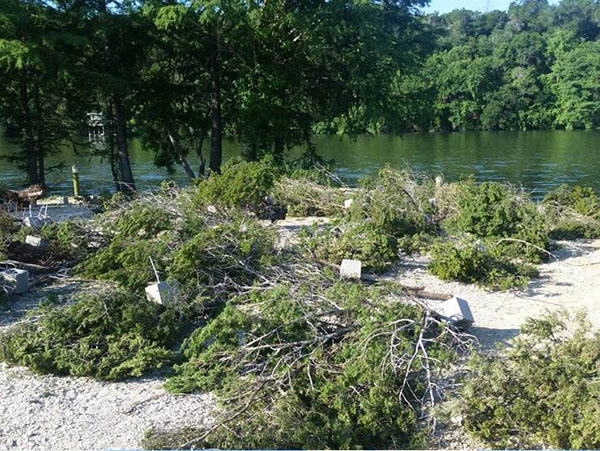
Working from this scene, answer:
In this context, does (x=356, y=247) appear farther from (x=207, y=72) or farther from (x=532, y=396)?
(x=207, y=72)

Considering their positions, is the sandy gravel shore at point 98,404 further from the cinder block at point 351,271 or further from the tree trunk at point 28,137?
the tree trunk at point 28,137

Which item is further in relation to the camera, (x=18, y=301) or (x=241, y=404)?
(x=18, y=301)

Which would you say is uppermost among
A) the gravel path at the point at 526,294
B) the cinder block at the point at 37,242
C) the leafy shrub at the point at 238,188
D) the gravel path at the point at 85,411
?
the leafy shrub at the point at 238,188

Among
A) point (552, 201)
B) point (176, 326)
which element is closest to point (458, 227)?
point (552, 201)

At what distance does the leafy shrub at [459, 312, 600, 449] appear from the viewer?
4.45 meters

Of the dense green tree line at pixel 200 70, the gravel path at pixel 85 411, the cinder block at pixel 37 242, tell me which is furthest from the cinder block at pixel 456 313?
the dense green tree line at pixel 200 70

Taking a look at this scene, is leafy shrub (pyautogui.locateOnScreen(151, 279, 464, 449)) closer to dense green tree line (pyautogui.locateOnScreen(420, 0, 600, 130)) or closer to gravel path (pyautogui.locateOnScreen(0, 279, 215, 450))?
gravel path (pyautogui.locateOnScreen(0, 279, 215, 450))

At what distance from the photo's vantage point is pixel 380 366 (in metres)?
5.12

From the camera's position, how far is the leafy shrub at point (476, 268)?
27.0ft

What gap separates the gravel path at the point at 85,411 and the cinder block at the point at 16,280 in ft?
6.57

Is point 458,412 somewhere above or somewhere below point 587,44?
below

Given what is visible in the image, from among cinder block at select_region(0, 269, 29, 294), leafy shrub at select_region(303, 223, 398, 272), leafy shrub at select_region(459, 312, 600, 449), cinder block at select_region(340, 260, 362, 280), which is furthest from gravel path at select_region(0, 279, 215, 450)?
leafy shrub at select_region(303, 223, 398, 272)

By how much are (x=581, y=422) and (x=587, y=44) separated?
91472 mm

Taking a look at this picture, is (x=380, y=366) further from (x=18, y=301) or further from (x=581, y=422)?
(x=18, y=301)
